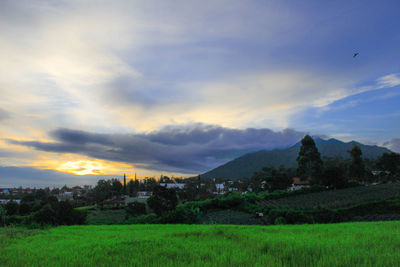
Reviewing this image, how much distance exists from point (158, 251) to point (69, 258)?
1.80m

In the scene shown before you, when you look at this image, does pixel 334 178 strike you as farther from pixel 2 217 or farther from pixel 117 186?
pixel 117 186

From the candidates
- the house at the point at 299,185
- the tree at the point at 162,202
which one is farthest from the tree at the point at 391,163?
the tree at the point at 162,202

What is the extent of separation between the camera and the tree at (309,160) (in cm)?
6038

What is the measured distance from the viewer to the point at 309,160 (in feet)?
201

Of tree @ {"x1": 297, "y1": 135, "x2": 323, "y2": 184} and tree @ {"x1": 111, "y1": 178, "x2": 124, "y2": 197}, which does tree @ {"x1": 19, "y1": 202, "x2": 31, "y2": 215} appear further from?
tree @ {"x1": 297, "y1": 135, "x2": 323, "y2": 184}

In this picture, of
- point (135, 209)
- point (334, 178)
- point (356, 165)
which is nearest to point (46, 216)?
point (135, 209)

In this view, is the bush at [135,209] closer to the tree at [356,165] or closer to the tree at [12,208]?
the tree at [12,208]

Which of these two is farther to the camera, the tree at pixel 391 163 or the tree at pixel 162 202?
the tree at pixel 391 163

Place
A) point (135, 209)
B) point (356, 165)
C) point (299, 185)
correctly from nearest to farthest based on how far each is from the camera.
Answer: point (135, 209) → point (356, 165) → point (299, 185)

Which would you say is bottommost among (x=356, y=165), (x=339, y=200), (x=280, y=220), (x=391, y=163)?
(x=339, y=200)

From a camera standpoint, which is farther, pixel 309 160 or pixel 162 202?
pixel 309 160

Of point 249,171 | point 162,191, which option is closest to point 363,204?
point 162,191

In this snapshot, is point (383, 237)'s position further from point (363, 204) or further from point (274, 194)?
point (274, 194)

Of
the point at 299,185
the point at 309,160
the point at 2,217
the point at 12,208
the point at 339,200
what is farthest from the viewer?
the point at 299,185
